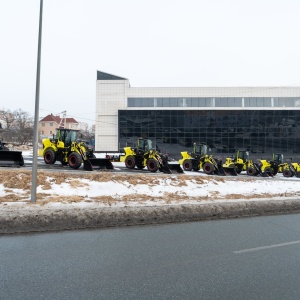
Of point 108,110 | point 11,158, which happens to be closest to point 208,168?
point 11,158

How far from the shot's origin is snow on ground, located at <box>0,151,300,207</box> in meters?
8.23

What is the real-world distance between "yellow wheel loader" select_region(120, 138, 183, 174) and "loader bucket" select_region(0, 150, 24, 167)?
7480 mm

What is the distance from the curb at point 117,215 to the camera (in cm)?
595

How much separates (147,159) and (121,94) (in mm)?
35233

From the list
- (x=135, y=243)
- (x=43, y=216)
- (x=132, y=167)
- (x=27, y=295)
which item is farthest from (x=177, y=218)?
(x=132, y=167)

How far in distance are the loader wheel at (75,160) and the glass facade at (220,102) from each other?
37.6 metres

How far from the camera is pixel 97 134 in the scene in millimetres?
53219

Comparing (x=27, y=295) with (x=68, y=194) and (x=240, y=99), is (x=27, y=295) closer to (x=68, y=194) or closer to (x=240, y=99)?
(x=68, y=194)

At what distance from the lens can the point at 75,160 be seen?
56.1ft

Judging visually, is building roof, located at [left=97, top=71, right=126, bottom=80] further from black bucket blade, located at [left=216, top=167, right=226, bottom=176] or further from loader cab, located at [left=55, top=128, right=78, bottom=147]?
loader cab, located at [left=55, top=128, right=78, bottom=147]

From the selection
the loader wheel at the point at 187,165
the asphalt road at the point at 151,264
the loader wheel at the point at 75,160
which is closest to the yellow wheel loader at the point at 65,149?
the loader wheel at the point at 75,160

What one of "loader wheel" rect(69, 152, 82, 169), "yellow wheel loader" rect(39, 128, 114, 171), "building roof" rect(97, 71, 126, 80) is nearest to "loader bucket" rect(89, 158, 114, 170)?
"yellow wheel loader" rect(39, 128, 114, 171)

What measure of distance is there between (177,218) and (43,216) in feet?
10.8

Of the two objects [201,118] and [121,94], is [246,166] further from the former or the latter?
[121,94]
